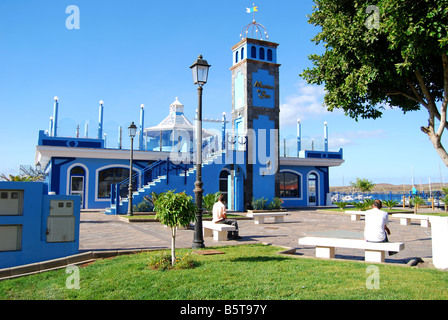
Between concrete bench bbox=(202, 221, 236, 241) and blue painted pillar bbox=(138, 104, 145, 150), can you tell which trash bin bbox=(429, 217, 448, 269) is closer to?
concrete bench bbox=(202, 221, 236, 241)

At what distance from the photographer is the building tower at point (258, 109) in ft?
74.8

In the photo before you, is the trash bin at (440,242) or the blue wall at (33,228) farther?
the blue wall at (33,228)

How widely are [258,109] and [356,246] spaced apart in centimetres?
1644

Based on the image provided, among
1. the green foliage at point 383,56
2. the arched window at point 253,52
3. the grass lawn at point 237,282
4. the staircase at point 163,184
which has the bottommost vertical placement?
the grass lawn at point 237,282

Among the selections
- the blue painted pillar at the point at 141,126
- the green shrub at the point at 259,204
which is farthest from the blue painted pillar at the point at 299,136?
the blue painted pillar at the point at 141,126

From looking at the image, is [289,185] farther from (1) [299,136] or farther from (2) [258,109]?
(2) [258,109]

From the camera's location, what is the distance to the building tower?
74.8ft

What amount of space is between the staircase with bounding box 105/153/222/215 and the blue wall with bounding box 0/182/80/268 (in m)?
11.8

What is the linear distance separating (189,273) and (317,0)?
9187mm

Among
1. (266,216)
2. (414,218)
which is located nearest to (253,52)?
(266,216)

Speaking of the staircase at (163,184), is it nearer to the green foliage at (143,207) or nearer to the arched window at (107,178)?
the green foliage at (143,207)

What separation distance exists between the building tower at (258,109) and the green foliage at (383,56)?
11.4 metres

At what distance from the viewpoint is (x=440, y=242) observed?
6.66m
